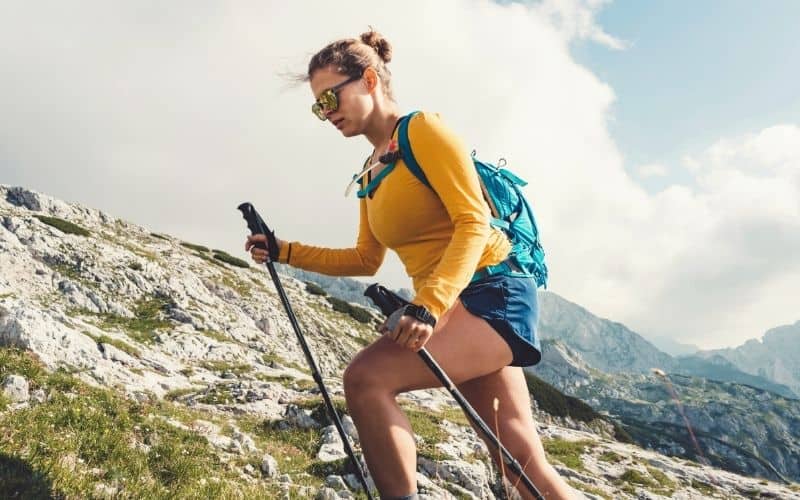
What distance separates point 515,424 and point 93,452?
4954mm

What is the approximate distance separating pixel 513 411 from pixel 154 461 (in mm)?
5086

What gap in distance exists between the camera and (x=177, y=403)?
16.7m

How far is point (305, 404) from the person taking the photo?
1628cm

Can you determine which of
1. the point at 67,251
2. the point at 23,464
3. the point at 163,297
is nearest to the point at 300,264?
the point at 23,464

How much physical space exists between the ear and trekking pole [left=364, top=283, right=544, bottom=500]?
64.0 inches

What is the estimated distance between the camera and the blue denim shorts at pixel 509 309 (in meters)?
3.47

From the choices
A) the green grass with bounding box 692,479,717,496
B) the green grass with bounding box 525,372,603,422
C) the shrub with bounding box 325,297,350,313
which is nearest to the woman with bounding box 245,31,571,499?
the green grass with bounding box 692,479,717,496

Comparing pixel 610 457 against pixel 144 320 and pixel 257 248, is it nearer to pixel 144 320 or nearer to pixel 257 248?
pixel 257 248

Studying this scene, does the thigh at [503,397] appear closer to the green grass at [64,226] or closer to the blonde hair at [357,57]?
the blonde hair at [357,57]

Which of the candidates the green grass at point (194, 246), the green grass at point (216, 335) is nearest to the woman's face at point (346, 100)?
the green grass at point (216, 335)

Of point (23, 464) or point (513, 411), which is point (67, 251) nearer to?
point (23, 464)

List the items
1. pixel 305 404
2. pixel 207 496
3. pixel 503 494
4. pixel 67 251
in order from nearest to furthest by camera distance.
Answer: pixel 207 496
pixel 503 494
pixel 305 404
pixel 67 251

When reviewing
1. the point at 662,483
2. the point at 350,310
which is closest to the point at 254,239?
the point at 662,483

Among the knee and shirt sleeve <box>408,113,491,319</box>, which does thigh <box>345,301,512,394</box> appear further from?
shirt sleeve <box>408,113,491,319</box>
